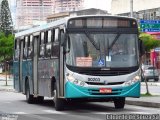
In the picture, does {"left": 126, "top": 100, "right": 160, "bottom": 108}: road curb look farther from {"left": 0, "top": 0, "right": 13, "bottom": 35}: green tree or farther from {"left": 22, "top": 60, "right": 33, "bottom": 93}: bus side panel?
{"left": 0, "top": 0, "right": 13, "bottom": 35}: green tree

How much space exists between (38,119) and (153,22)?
43.4 feet

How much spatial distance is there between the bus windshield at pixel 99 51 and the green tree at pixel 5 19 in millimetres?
89394

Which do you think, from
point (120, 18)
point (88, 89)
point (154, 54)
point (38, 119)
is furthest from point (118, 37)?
point (154, 54)

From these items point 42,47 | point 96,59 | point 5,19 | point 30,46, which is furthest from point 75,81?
point 5,19

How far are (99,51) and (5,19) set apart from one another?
93.0 meters

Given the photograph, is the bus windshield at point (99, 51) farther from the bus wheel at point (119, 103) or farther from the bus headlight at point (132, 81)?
the bus wheel at point (119, 103)

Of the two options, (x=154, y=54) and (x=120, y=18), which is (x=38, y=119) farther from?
(x=154, y=54)

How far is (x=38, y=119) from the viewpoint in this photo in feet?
55.1

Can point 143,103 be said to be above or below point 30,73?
below

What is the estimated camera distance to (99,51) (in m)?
19.5

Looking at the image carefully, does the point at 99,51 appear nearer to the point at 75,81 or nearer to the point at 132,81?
the point at 75,81

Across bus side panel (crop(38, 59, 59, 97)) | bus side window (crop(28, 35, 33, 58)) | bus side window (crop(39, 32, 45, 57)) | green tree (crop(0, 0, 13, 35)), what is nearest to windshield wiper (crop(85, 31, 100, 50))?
bus side panel (crop(38, 59, 59, 97))

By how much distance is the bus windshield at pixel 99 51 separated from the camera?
63.8 ft

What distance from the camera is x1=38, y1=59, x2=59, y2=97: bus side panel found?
2097cm
